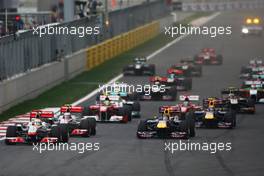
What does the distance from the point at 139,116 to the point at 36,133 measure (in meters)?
8.03

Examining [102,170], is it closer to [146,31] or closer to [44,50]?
[44,50]

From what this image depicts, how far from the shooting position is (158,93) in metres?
45.9

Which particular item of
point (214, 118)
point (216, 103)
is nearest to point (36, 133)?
point (214, 118)

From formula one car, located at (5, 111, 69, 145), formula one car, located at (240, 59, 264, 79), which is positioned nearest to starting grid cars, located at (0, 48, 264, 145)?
formula one car, located at (5, 111, 69, 145)

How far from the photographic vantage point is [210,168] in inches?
1127

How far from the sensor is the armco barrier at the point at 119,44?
64.2 m

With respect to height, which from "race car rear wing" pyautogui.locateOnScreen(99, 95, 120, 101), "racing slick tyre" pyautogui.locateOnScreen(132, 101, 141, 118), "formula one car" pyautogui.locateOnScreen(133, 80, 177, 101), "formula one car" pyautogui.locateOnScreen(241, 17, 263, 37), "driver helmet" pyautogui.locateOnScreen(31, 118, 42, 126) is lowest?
"formula one car" pyautogui.locateOnScreen(241, 17, 263, 37)

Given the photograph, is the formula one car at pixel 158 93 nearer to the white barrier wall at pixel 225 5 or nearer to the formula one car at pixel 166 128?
the formula one car at pixel 166 128

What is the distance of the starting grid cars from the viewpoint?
32906mm

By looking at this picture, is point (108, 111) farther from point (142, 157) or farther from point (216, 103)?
point (142, 157)

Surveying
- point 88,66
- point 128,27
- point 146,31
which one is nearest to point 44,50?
point 88,66

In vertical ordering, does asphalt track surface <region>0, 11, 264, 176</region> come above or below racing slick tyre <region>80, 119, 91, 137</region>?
below

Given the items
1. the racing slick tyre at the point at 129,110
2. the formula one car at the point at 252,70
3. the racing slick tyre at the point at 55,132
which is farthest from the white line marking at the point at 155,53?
the racing slick tyre at the point at 55,132

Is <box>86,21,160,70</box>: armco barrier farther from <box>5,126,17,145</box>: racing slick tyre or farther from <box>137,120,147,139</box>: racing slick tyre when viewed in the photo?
<box>5,126,17,145</box>: racing slick tyre
